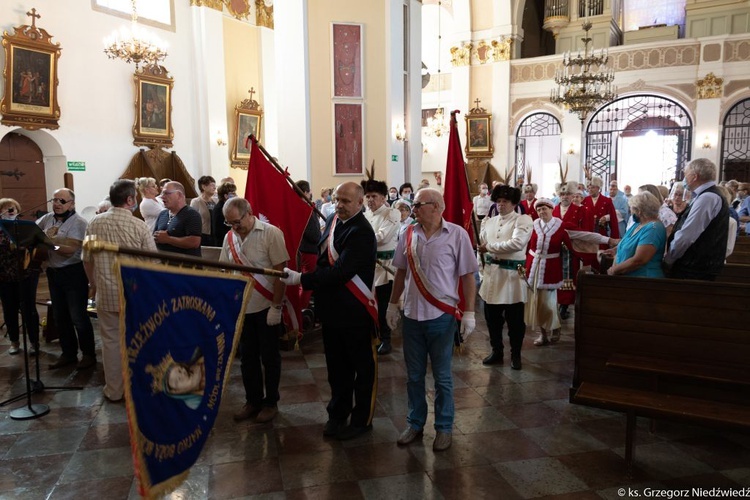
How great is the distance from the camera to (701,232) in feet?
12.3

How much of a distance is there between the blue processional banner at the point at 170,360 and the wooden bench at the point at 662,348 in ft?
7.44

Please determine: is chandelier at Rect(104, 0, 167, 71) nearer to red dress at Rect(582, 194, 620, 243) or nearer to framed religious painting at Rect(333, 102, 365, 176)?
framed religious painting at Rect(333, 102, 365, 176)

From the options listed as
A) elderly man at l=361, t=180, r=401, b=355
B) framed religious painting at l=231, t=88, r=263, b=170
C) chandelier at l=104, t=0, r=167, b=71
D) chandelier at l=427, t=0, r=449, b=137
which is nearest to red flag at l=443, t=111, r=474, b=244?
elderly man at l=361, t=180, r=401, b=355

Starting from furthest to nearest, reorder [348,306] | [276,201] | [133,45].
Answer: [133,45], [276,201], [348,306]

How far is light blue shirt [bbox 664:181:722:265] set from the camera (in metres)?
3.71

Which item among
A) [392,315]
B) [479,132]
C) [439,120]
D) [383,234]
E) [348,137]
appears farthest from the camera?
[439,120]

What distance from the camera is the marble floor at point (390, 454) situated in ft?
9.82

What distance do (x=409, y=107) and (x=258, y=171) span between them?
766cm

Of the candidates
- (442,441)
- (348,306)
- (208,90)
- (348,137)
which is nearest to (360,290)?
(348,306)

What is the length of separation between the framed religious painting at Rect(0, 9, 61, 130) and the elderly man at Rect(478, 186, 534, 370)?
9.00m

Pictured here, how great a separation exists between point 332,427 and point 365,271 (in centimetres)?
112

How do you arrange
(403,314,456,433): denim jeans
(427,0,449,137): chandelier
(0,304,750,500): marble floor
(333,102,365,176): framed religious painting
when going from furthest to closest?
(427,0,449,137): chandelier, (333,102,365,176): framed religious painting, (403,314,456,433): denim jeans, (0,304,750,500): marble floor

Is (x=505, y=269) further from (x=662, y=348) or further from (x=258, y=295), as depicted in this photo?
(x=258, y=295)

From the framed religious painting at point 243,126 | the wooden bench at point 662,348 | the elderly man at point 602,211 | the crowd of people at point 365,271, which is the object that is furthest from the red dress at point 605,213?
the framed religious painting at point 243,126
